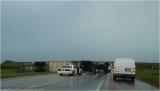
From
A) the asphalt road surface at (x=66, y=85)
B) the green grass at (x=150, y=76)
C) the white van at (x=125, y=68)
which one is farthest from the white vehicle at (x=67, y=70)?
the asphalt road surface at (x=66, y=85)

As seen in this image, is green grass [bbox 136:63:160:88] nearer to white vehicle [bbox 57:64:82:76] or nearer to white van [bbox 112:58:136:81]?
white van [bbox 112:58:136:81]

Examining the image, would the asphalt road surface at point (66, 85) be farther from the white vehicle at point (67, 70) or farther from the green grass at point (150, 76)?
the white vehicle at point (67, 70)

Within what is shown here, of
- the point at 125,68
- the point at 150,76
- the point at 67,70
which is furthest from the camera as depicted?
the point at 67,70

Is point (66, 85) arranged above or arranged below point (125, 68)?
below

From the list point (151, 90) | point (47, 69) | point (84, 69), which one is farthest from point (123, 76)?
point (47, 69)

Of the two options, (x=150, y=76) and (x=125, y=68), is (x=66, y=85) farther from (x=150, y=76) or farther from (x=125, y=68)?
(x=150, y=76)

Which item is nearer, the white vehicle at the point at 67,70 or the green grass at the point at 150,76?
the green grass at the point at 150,76

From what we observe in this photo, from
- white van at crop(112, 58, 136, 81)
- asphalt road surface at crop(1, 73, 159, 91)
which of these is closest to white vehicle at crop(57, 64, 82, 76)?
white van at crop(112, 58, 136, 81)

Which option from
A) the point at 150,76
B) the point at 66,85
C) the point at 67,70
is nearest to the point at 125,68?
the point at 66,85

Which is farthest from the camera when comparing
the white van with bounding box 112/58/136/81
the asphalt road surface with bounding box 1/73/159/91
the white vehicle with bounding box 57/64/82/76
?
the white vehicle with bounding box 57/64/82/76

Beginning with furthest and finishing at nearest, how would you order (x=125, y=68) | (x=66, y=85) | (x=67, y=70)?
(x=67, y=70) < (x=125, y=68) < (x=66, y=85)

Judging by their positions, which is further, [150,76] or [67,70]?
[67,70]

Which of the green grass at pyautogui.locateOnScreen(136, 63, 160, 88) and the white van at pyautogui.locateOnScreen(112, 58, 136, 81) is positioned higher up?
the white van at pyautogui.locateOnScreen(112, 58, 136, 81)

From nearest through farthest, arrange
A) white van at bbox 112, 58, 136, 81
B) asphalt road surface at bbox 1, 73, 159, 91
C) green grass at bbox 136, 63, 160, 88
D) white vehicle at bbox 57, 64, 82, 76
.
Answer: asphalt road surface at bbox 1, 73, 159, 91 → green grass at bbox 136, 63, 160, 88 → white van at bbox 112, 58, 136, 81 → white vehicle at bbox 57, 64, 82, 76
